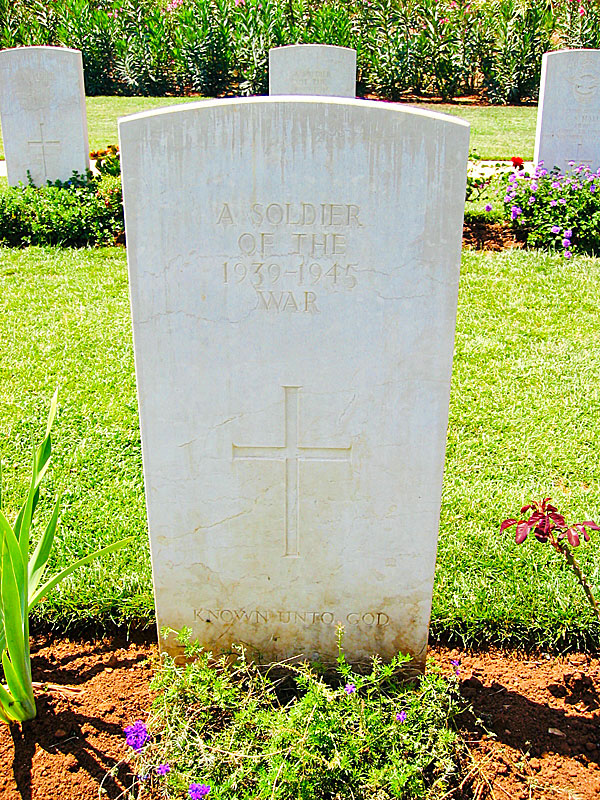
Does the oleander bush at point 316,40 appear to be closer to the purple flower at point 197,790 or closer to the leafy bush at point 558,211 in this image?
the leafy bush at point 558,211

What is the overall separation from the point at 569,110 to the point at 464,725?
7.69 m

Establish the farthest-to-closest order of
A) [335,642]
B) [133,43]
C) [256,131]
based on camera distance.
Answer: [133,43] → [335,642] → [256,131]

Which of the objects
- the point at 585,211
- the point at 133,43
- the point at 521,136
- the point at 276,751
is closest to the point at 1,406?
the point at 276,751

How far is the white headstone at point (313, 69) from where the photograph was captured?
8.40m

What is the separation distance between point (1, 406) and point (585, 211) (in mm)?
5766

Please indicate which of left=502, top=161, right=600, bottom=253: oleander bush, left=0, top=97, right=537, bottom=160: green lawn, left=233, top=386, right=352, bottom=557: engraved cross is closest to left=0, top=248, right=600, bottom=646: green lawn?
left=502, top=161, right=600, bottom=253: oleander bush

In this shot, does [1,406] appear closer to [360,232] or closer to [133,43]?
[360,232]

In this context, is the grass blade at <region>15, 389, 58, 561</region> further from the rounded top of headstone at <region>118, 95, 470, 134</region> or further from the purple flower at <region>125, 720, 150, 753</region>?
the rounded top of headstone at <region>118, 95, 470, 134</region>

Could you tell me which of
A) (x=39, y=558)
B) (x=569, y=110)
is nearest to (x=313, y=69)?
(x=569, y=110)

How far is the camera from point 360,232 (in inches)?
79.5

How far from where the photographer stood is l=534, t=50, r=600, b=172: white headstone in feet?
26.6

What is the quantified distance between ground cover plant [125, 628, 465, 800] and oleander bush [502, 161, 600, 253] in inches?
225

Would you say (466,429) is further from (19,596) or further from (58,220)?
(58,220)

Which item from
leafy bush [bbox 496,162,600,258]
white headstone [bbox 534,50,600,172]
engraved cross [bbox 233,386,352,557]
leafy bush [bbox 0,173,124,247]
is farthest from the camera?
white headstone [bbox 534,50,600,172]
